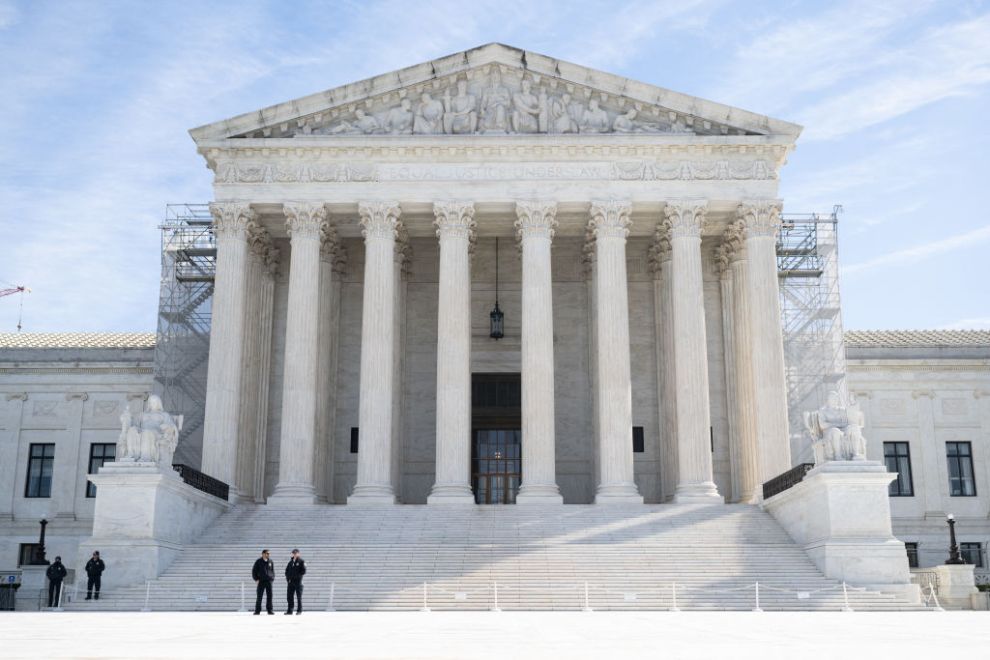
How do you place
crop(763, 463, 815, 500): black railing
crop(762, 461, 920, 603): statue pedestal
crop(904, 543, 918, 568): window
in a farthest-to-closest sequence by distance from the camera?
crop(904, 543, 918, 568): window
crop(763, 463, 815, 500): black railing
crop(762, 461, 920, 603): statue pedestal

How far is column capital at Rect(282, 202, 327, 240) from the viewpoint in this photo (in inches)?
1716

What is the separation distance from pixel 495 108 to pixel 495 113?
8.8 inches

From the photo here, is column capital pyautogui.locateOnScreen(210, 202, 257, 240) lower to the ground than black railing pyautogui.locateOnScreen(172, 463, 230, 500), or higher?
higher

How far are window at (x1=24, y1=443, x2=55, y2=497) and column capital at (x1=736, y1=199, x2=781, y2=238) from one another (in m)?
34.6

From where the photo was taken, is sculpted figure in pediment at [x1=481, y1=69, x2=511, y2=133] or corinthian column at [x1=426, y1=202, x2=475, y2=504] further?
sculpted figure in pediment at [x1=481, y1=69, x2=511, y2=133]

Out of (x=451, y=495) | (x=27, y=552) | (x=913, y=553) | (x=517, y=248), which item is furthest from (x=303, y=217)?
(x=913, y=553)

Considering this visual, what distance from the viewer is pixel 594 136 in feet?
143

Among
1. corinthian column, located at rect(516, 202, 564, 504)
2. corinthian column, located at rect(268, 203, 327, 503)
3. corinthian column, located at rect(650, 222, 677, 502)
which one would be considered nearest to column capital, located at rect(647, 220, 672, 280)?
corinthian column, located at rect(650, 222, 677, 502)

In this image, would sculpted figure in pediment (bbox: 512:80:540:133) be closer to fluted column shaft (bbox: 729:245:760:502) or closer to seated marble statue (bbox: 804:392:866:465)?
fluted column shaft (bbox: 729:245:760:502)

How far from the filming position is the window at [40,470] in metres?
52.8

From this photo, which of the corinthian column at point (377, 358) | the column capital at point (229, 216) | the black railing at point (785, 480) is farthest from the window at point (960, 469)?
the column capital at point (229, 216)

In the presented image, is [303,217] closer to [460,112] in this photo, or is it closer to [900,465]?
[460,112]

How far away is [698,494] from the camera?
40.9 meters
